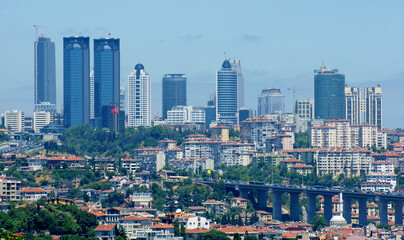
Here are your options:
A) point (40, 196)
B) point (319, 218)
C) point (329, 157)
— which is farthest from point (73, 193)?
point (329, 157)

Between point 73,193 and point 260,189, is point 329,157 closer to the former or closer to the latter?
point 260,189

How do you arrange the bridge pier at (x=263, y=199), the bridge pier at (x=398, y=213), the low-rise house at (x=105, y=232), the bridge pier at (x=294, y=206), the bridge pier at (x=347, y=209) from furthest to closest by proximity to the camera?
1. the bridge pier at (x=263, y=199)
2. the bridge pier at (x=294, y=206)
3. the bridge pier at (x=347, y=209)
4. the bridge pier at (x=398, y=213)
5. the low-rise house at (x=105, y=232)

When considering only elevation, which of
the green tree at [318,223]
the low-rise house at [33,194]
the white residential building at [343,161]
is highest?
the white residential building at [343,161]

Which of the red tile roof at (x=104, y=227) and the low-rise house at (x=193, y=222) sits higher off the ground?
the red tile roof at (x=104, y=227)

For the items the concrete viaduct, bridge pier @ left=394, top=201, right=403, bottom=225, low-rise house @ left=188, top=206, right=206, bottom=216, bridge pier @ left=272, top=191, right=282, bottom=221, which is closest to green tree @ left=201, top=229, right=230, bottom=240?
low-rise house @ left=188, top=206, right=206, bottom=216

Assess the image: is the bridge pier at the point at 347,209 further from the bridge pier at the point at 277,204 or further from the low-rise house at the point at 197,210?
the low-rise house at the point at 197,210

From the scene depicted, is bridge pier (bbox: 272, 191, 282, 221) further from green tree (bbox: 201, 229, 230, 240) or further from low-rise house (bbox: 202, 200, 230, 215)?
green tree (bbox: 201, 229, 230, 240)

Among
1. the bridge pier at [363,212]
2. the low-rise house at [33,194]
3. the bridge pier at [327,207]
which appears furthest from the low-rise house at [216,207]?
the low-rise house at [33,194]
